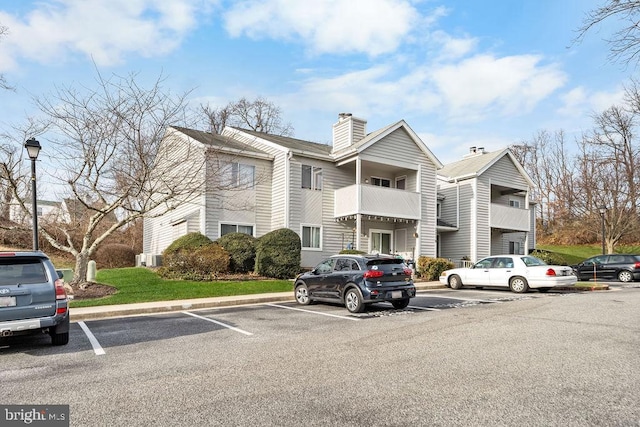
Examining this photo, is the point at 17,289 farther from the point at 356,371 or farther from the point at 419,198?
the point at 419,198

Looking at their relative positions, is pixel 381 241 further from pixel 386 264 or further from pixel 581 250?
pixel 581 250

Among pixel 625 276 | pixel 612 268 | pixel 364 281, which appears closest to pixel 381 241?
pixel 612 268

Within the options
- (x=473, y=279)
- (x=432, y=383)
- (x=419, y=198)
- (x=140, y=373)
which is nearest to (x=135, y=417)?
(x=140, y=373)

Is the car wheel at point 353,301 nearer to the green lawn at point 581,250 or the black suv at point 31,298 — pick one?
the black suv at point 31,298

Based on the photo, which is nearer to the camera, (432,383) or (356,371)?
(432,383)

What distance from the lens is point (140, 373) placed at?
619cm

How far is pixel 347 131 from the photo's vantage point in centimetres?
2498

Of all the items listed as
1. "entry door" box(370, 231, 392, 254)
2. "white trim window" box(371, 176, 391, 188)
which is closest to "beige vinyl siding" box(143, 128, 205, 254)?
"entry door" box(370, 231, 392, 254)

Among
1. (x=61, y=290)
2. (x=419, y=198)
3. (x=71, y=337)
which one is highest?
(x=419, y=198)

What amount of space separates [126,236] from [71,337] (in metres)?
28.4

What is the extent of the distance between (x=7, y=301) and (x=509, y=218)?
27927 mm

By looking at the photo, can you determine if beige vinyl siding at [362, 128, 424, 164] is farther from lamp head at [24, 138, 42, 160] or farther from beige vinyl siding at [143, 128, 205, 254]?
lamp head at [24, 138, 42, 160]

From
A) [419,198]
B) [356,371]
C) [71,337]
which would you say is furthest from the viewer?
[419,198]

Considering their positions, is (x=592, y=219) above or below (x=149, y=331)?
above
